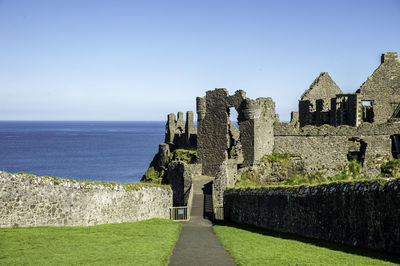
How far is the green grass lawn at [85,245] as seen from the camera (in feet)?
45.4

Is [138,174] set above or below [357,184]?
below

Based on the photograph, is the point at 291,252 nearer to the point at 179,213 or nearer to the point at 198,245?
the point at 198,245

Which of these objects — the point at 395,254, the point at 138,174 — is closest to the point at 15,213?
the point at 395,254

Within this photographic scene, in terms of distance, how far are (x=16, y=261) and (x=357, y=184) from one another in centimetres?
1163

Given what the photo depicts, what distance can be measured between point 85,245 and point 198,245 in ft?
16.7

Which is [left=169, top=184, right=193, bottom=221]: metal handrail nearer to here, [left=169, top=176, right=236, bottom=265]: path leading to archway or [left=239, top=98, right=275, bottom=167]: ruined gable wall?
[left=169, top=176, right=236, bottom=265]: path leading to archway

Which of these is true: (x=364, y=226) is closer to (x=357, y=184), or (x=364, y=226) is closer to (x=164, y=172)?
(x=357, y=184)

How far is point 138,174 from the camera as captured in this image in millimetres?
96812

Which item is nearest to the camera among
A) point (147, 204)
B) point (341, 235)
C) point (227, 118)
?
point (341, 235)

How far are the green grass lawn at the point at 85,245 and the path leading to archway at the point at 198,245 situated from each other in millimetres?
472

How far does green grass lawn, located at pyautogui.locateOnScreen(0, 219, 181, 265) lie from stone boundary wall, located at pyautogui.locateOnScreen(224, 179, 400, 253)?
5.35 meters

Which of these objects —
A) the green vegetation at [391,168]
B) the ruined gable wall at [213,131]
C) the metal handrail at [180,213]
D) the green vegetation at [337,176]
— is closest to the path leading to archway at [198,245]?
the metal handrail at [180,213]

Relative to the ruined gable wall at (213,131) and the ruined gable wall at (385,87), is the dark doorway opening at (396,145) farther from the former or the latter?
the ruined gable wall at (213,131)

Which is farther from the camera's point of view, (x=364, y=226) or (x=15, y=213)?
(x=15, y=213)
